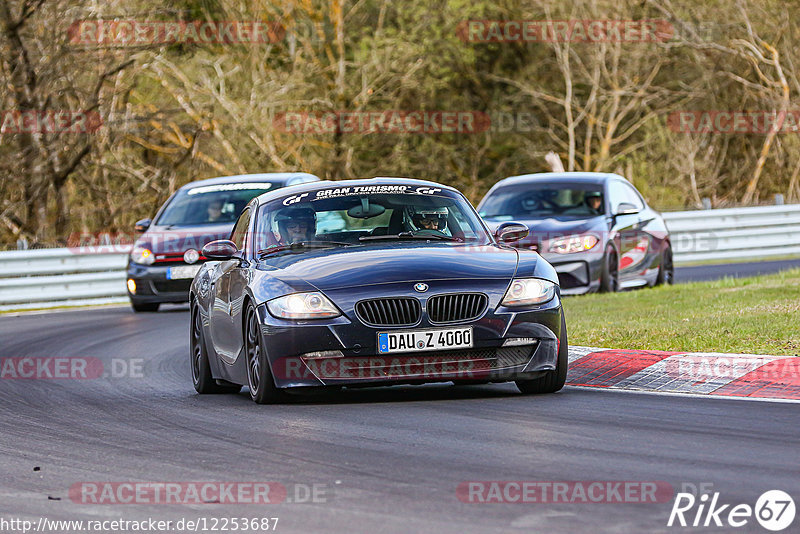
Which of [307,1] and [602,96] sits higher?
[307,1]

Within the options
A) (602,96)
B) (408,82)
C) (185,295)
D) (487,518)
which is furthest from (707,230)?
(487,518)

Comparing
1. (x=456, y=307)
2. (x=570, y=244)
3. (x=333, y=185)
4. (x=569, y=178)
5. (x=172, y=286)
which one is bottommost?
(x=172, y=286)

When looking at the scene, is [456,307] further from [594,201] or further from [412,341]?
[594,201]

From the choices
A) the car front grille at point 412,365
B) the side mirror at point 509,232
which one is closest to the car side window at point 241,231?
the side mirror at point 509,232

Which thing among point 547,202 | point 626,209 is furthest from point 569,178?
point 626,209

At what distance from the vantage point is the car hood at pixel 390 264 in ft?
30.8

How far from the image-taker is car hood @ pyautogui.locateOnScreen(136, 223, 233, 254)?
66.5ft

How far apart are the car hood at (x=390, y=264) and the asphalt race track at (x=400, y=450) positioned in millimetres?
793

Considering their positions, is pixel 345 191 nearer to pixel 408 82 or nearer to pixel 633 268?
pixel 633 268

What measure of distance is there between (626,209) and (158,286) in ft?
20.9

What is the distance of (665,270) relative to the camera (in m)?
20.0

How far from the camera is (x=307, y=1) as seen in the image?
4284cm

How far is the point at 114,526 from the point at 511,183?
14461 mm

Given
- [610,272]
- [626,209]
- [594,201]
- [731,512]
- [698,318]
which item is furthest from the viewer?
[594,201]
